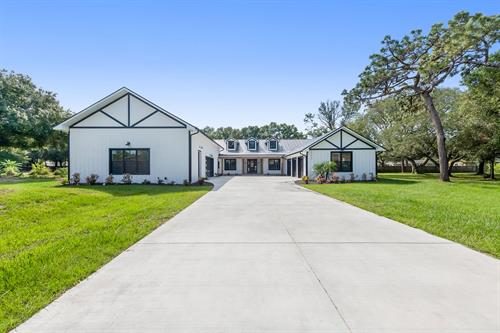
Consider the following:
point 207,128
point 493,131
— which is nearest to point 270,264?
point 493,131

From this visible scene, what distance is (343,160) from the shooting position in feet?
80.2

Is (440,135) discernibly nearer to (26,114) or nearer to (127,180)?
(127,180)

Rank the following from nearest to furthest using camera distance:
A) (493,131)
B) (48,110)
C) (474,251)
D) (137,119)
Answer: (474,251) → (137,119) → (493,131) → (48,110)

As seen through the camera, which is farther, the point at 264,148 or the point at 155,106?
the point at 264,148

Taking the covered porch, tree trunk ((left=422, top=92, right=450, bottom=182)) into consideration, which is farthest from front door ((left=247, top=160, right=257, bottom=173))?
tree trunk ((left=422, top=92, right=450, bottom=182))

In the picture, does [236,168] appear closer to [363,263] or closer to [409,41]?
A: [409,41]

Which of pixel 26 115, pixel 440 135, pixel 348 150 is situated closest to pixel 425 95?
pixel 440 135

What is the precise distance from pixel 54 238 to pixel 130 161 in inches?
552

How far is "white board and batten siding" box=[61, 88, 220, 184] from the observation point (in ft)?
61.8

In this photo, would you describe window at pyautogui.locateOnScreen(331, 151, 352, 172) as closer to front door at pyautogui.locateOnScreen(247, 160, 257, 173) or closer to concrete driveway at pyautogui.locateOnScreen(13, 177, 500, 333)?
front door at pyautogui.locateOnScreen(247, 160, 257, 173)

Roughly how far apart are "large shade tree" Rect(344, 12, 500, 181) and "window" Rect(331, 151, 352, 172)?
4196 mm

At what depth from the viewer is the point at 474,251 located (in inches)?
194

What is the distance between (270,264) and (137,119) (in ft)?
55.3

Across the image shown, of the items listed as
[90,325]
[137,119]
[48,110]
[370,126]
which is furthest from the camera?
[370,126]
